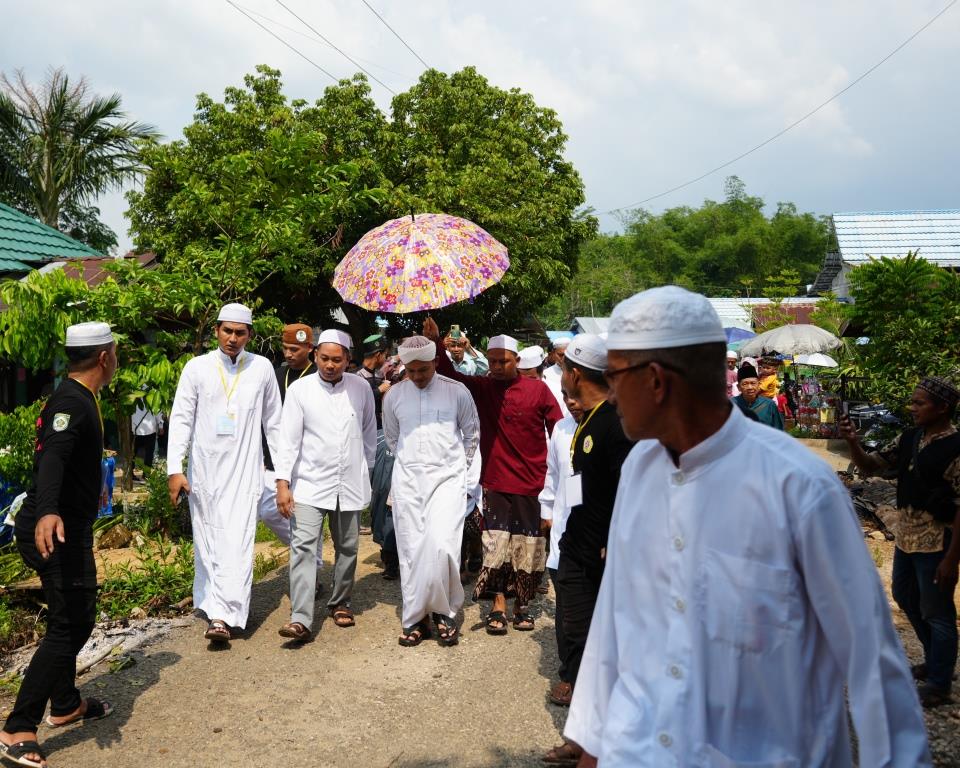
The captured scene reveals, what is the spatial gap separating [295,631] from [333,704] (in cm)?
102

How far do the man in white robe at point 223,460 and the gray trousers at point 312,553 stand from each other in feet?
0.99

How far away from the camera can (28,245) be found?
A: 42.1ft

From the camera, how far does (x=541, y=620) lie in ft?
22.3

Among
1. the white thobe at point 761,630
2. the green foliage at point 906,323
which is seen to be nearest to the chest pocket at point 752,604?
the white thobe at point 761,630

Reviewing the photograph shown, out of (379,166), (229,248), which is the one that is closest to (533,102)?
(379,166)

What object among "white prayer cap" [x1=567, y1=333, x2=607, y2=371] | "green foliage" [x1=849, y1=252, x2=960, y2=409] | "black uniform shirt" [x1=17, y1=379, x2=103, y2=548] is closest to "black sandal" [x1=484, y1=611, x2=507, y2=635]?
"white prayer cap" [x1=567, y1=333, x2=607, y2=371]

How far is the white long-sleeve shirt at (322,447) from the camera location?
6.56m

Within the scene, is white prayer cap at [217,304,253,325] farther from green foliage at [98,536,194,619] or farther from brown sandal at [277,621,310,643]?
brown sandal at [277,621,310,643]

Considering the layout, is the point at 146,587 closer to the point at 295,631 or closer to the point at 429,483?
the point at 295,631

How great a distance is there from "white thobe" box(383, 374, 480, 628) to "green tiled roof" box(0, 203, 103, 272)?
8.03 meters

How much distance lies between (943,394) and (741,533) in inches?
147

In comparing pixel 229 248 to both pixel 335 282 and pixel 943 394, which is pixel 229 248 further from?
pixel 943 394

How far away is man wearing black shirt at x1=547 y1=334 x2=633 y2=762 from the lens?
413cm

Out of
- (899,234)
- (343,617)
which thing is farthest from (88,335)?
(899,234)
